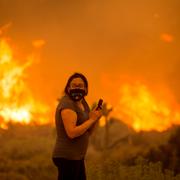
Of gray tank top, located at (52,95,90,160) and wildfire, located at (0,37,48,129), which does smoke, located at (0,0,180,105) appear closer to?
wildfire, located at (0,37,48,129)

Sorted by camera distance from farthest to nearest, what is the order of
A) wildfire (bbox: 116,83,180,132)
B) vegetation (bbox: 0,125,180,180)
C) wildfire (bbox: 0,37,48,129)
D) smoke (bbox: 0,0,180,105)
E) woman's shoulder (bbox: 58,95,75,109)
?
wildfire (bbox: 0,37,48,129)
smoke (bbox: 0,0,180,105)
wildfire (bbox: 116,83,180,132)
vegetation (bbox: 0,125,180,180)
woman's shoulder (bbox: 58,95,75,109)

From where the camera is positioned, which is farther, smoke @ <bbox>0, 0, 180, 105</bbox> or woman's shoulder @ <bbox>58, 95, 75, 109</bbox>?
smoke @ <bbox>0, 0, 180, 105</bbox>

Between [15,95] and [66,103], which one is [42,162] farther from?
[66,103]

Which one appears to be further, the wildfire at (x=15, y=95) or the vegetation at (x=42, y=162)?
the wildfire at (x=15, y=95)

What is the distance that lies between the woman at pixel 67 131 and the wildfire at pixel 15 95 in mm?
11062

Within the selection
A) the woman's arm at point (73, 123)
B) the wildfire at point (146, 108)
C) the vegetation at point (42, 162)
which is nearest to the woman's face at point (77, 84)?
the woman's arm at point (73, 123)

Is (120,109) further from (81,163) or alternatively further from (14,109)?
(81,163)

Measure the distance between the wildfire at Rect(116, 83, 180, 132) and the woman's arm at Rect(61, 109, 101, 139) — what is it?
1091 centimetres

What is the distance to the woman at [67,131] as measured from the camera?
11.1 ft

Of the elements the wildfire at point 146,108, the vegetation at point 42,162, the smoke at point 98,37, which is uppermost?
the smoke at point 98,37

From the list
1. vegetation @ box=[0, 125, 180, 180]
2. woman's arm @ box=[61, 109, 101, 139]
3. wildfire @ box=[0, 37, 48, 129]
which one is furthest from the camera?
wildfire @ box=[0, 37, 48, 129]

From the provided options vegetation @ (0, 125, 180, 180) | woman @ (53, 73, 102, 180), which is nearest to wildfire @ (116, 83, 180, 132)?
vegetation @ (0, 125, 180, 180)

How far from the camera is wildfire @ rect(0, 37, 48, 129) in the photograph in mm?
14570

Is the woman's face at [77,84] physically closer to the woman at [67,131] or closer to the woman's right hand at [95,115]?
the woman at [67,131]
